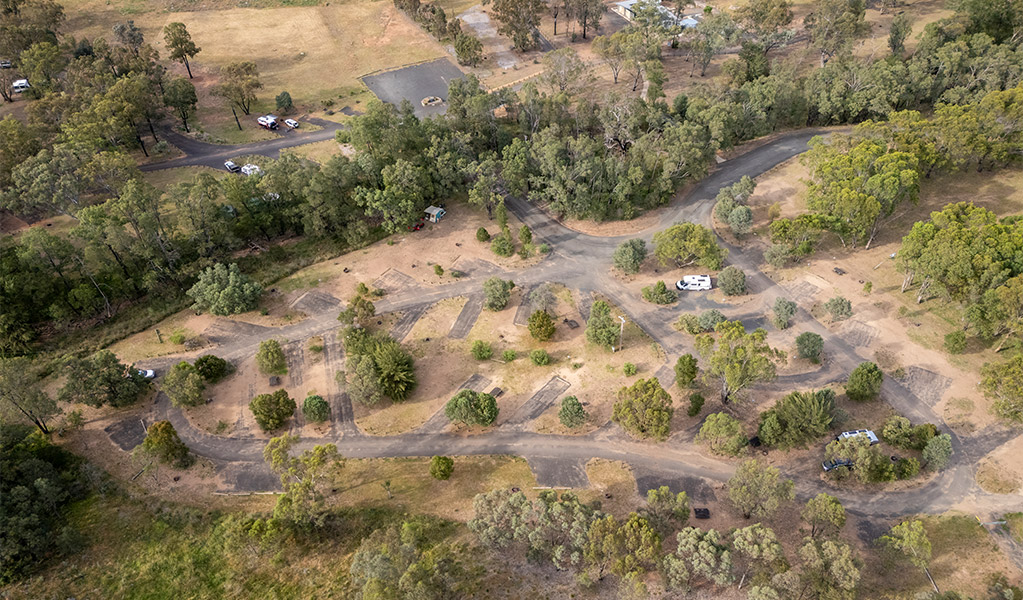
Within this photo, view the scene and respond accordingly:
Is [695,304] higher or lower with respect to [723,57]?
lower

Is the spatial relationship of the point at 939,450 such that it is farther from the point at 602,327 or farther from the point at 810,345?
the point at 602,327

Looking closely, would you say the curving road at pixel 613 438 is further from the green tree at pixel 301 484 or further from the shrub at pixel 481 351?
the shrub at pixel 481 351

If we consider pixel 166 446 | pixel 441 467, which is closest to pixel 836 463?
pixel 441 467

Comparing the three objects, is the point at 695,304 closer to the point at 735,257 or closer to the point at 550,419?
the point at 735,257

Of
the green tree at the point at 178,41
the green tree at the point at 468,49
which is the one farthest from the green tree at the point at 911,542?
the green tree at the point at 178,41

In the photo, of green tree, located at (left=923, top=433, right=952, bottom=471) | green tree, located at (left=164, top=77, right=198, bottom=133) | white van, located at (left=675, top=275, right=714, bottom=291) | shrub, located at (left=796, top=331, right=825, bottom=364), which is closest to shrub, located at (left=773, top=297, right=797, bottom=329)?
shrub, located at (left=796, top=331, right=825, bottom=364)

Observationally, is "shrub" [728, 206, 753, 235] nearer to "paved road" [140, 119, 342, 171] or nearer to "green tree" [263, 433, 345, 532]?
"green tree" [263, 433, 345, 532]

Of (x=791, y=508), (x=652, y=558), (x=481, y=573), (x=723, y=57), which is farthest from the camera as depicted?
(x=723, y=57)

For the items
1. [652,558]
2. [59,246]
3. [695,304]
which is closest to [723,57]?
[695,304]
